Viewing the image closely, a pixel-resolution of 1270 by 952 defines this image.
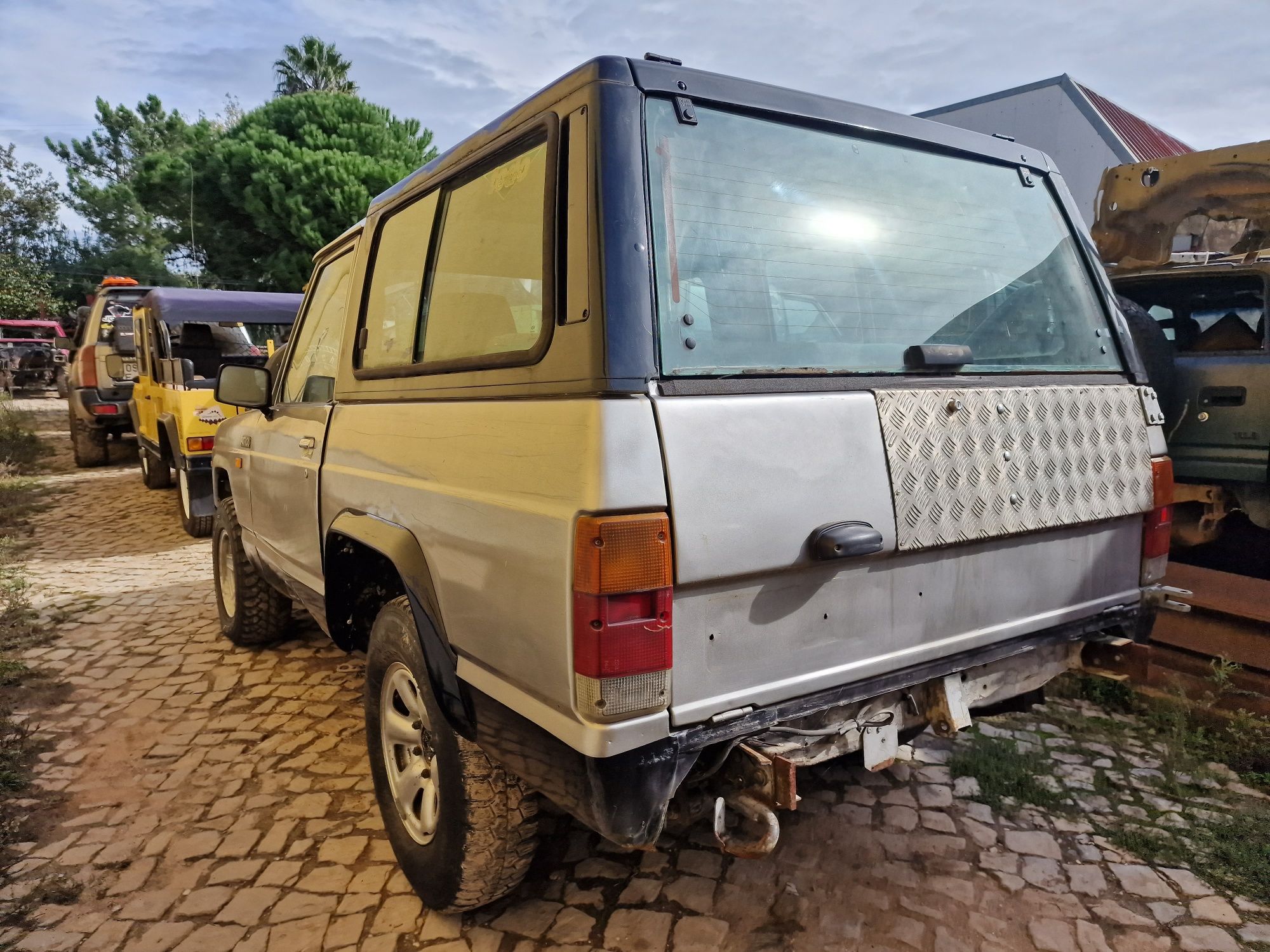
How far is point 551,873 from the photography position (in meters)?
2.62

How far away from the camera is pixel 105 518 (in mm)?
8625

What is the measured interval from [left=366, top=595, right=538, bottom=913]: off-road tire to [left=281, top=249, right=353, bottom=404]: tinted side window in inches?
49.8

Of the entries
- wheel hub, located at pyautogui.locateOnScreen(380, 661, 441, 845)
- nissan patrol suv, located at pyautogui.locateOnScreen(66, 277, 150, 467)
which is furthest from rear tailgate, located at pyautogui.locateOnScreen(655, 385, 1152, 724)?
nissan patrol suv, located at pyautogui.locateOnScreen(66, 277, 150, 467)

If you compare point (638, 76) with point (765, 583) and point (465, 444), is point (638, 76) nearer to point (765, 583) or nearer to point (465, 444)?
point (465, 444)

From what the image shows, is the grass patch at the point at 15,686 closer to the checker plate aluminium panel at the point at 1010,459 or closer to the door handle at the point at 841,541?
the door handle at the point at 841,541

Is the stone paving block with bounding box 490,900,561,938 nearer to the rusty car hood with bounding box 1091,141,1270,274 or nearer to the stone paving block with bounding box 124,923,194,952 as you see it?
the stone paving block with bounding box 124,923,194,952

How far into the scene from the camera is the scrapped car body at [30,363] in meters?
23.7

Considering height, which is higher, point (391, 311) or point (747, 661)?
point (391, 311)

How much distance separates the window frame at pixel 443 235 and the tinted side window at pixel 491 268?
0.02m

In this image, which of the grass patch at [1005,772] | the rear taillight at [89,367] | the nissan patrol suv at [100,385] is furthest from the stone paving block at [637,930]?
the rear taillight at [89,367]

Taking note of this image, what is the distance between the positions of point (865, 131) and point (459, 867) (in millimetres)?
2295

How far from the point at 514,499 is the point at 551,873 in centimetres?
141

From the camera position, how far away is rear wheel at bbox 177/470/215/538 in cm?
736

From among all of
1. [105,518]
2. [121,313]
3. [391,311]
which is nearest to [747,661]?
[391,311]
